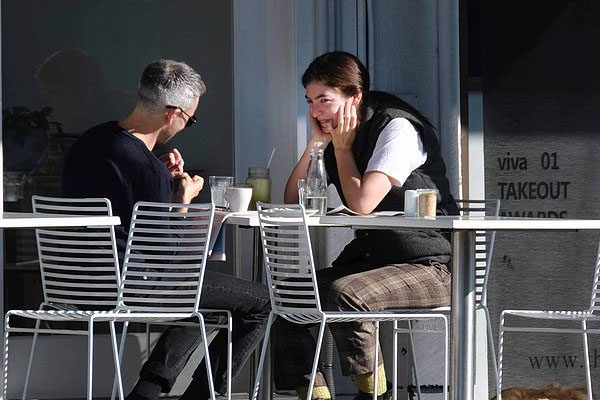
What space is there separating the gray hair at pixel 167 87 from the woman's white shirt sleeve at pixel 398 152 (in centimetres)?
73

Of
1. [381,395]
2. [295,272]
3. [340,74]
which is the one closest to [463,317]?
[295,272]

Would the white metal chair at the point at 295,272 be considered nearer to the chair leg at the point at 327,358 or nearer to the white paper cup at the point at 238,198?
the white paper cup at the point at 238,198

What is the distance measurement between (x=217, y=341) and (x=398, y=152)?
0.95 metres

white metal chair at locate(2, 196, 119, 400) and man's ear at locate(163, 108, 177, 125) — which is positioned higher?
man's ear at locate(163, 108, 177, 125)

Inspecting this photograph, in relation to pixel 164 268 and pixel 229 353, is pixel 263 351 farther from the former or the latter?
pixel 164 268

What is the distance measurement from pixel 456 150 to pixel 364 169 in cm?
80

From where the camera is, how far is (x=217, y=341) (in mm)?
4730

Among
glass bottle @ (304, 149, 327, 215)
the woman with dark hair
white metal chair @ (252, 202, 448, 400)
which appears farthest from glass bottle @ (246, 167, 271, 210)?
white metal chair @ (252, 202, 448, 400)

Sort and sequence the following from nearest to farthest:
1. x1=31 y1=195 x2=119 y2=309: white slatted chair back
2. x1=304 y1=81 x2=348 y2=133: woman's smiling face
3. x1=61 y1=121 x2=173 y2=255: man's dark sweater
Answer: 1. x1=31 y1=195 x2=119 y2=309: white slatted chair back
2. x1=61 y1=121 x2=173 y2=255: man's dark sweater
3. x1=304 y1=81 x2=348 y2=133: woman's smiling face

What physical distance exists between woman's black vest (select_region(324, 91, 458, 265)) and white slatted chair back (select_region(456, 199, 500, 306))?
7.1 inches

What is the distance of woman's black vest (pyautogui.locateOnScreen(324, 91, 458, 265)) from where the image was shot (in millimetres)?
4824

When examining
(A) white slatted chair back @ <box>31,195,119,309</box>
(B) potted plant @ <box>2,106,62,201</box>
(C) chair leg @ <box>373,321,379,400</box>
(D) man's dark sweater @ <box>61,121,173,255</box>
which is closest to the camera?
(A) white slatted chair back @ <box>31,195,119,309</box>

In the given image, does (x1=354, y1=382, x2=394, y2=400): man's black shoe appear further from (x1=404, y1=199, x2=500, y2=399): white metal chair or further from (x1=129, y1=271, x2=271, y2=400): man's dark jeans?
(x1=129, y1=271, x2=271, y2=400): man's dark jeans

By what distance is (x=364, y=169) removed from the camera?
4902 mm
